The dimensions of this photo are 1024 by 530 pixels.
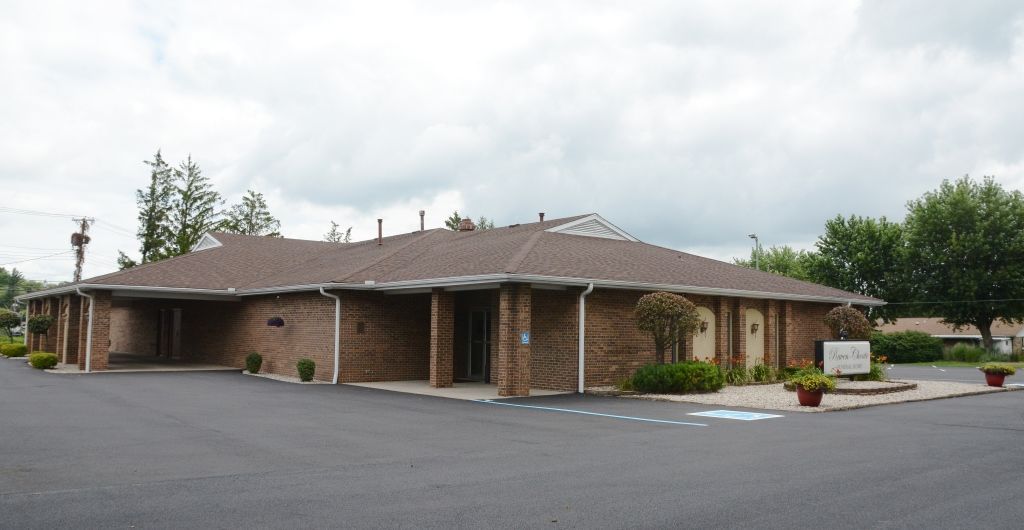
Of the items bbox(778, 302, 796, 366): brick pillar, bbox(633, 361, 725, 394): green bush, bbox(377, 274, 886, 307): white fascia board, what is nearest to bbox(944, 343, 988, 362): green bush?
bbox(778, 302, 796, 366): brick pillar

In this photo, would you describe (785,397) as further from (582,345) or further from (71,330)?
(71,330)

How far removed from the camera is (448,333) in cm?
1886

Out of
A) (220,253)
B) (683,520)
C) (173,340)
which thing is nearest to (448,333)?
(683,520)

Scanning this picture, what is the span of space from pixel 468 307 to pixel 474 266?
154 inches

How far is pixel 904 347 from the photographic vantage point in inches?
1666

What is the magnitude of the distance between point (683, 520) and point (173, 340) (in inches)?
1201

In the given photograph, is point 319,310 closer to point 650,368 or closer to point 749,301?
point 650,368

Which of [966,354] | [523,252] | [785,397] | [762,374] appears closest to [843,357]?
[762,374]

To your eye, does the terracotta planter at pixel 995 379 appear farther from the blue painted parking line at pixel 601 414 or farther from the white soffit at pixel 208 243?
the white soffit at pixel 208 243

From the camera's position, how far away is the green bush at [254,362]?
23.8m

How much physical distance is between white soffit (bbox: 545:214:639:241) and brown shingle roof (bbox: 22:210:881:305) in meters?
0.22

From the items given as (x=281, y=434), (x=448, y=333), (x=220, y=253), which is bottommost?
(x=281, y=434)

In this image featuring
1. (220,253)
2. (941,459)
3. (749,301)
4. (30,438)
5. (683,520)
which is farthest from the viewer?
(220,253)

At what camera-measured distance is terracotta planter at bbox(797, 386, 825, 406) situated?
49.7ft
